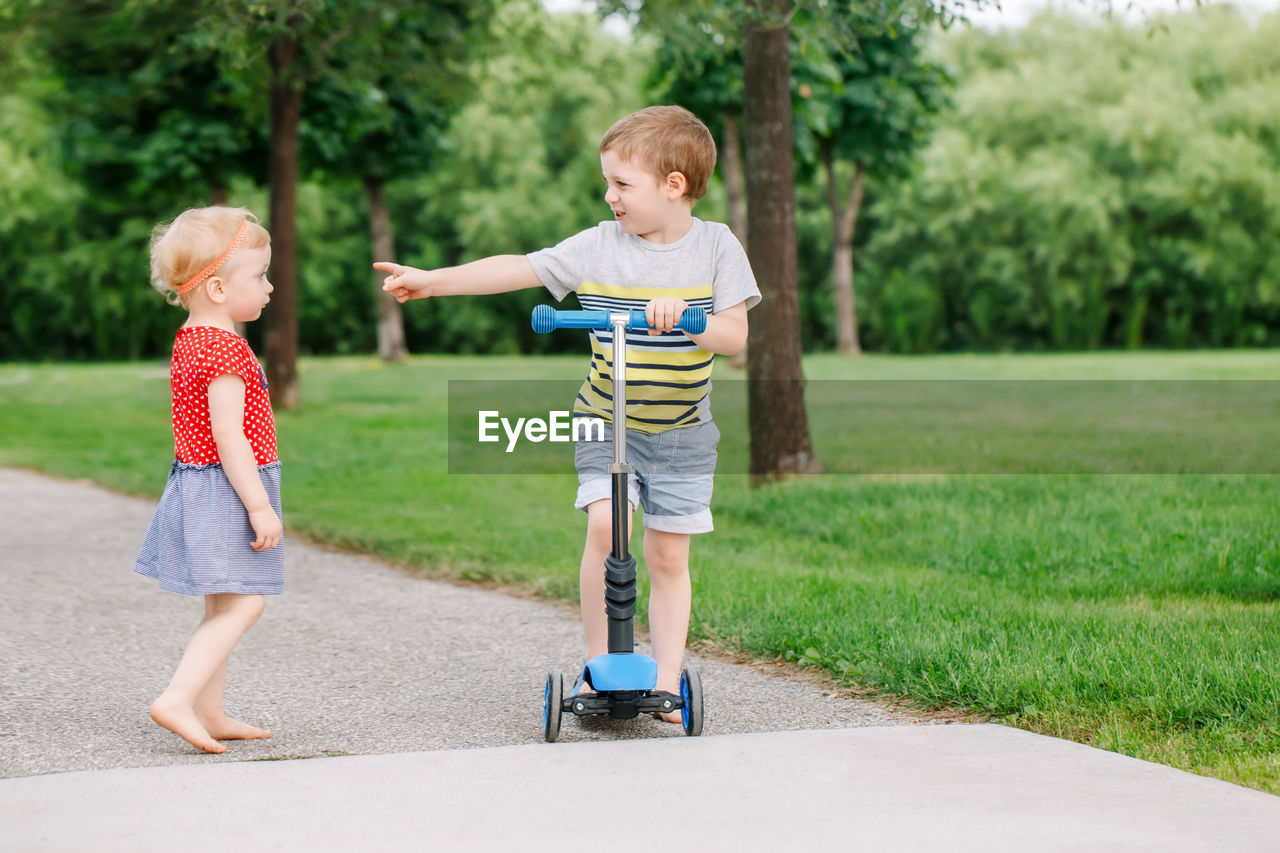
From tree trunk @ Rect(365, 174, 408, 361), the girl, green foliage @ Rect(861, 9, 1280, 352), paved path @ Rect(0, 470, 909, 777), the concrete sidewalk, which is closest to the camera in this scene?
the concrete sidewalk

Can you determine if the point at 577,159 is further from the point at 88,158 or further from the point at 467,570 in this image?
the point at 467,570

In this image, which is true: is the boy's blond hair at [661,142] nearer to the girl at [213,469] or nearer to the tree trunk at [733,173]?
the girl at [213,469]

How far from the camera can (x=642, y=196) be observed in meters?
3.50

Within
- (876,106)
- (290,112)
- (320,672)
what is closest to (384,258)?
(876,106)

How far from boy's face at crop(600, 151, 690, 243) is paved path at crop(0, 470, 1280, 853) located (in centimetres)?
135

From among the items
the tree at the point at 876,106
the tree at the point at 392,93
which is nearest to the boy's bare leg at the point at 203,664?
the tree at the point at 392,93

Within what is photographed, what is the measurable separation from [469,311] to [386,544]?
1575 inches

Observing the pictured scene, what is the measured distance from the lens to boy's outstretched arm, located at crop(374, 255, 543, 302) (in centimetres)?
343

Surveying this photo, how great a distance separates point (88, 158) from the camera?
21.4m

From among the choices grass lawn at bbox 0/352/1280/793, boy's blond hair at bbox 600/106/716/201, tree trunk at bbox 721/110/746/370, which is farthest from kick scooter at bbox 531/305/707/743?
tree trunk at bbox 721/110/746/370

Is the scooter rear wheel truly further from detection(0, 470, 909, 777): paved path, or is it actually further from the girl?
the girl

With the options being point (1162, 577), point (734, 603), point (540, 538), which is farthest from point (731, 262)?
point (540, 538)

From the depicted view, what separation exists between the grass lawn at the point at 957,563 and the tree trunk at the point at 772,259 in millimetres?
348

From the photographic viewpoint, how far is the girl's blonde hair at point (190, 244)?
11.6 ft
